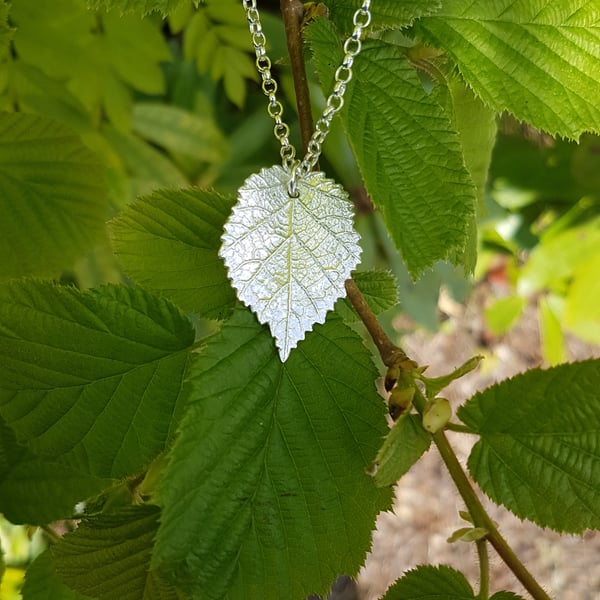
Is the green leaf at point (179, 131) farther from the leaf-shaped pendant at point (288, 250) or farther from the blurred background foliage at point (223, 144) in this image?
the leaf-shaped pendant at point (288, 250)

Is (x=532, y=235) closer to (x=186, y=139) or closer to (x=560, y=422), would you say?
(x=186, y=139)

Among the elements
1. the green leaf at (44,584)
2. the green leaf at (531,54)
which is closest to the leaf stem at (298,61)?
the green leaf at (531,54)

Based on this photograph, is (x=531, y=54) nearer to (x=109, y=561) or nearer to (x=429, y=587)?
(x=429, y=587)

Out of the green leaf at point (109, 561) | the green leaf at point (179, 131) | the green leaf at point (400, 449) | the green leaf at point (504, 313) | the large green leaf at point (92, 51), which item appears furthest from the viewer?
the green leaf at point (504, 313)

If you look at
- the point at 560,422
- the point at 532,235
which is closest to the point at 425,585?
the point at 560,422

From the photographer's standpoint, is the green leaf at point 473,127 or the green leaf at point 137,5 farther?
the green leaf at point 473,127

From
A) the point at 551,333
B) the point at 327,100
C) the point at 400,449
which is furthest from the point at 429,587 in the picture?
→ the point at 551,333
